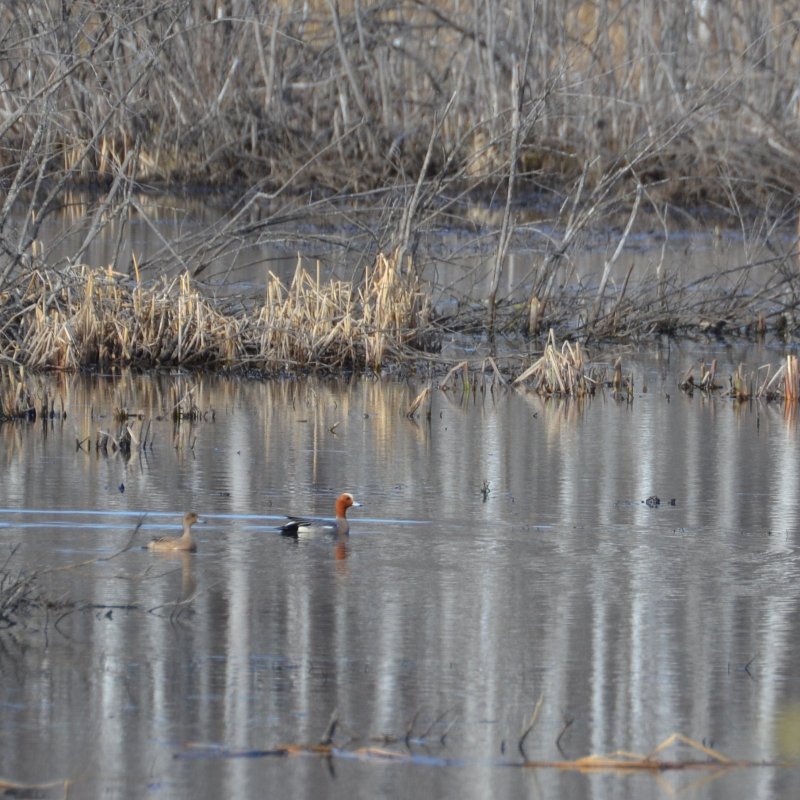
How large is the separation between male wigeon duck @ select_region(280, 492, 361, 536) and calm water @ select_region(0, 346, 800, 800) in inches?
2.9

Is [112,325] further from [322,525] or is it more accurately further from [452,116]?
[452,116]

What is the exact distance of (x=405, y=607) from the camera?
6617 millimetres

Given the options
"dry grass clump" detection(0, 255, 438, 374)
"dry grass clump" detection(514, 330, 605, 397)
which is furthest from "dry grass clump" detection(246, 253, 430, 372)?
"dry grass clump" detection(514, 330, 605, 397)

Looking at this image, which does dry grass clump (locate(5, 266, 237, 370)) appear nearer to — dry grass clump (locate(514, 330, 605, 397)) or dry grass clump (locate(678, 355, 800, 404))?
dry grass clump (locate(514, 330, 605, 397))

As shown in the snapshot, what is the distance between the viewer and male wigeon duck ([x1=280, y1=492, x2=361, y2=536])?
25.3 ft

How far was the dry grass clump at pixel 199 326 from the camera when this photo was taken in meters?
12.6

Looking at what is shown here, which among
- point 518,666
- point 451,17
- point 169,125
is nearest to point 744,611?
point 518,666

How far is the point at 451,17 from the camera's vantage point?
26.2 metres

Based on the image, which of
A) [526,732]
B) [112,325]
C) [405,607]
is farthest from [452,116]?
[526,732]

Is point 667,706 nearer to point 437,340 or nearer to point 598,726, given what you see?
point 598,726

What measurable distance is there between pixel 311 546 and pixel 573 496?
1722 mm

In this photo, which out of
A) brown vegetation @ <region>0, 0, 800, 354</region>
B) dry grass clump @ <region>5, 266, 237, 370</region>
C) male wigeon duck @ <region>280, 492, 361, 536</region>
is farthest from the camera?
brown vegetation @ <region>0, 0, 800, 354</region>

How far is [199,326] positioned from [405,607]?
21.5ft

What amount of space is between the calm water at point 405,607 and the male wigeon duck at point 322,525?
0.25ft
